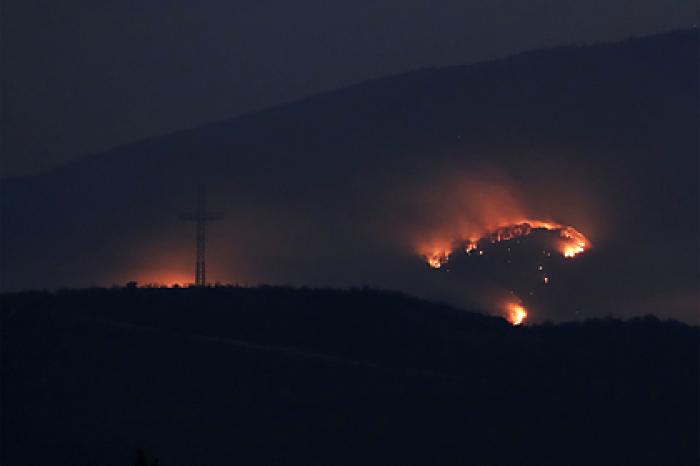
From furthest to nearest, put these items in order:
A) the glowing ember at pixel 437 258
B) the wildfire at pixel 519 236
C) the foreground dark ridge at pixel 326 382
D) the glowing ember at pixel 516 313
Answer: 1. the wildfire at pixel 519 236
2. the glowing ember at pixel 437 258
3. the glowing ember at pixel 516 313
4. the foreground dark ridge at pixel 326 382

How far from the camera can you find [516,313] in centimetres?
3991

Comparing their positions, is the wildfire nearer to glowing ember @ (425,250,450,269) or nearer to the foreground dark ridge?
glowing ember @ (425,250,450,269)

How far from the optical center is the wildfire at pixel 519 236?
47447mm

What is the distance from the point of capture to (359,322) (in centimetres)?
2930

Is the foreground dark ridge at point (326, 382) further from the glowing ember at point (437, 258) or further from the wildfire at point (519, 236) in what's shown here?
the wildfire at point (519, 236)

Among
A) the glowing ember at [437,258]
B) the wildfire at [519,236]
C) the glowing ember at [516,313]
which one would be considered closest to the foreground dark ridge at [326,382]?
the glowing ember at [516,313]

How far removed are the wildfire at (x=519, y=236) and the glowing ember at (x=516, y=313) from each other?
19.5 ft

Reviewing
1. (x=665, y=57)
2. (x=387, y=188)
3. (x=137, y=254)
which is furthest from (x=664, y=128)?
(x=137, y=254)

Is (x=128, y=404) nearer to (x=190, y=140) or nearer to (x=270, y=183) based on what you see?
(x=270, y=183)

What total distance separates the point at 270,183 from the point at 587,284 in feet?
71.5

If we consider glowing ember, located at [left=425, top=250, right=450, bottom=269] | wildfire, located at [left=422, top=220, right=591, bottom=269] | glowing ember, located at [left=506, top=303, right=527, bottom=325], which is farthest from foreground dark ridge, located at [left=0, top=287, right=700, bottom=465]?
wildfire, located at [left=422, top=220, right=591, bottom=269]

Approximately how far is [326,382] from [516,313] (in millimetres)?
16060

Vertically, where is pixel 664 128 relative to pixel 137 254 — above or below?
above

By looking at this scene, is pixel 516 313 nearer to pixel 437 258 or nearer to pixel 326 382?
pixel 437 258
